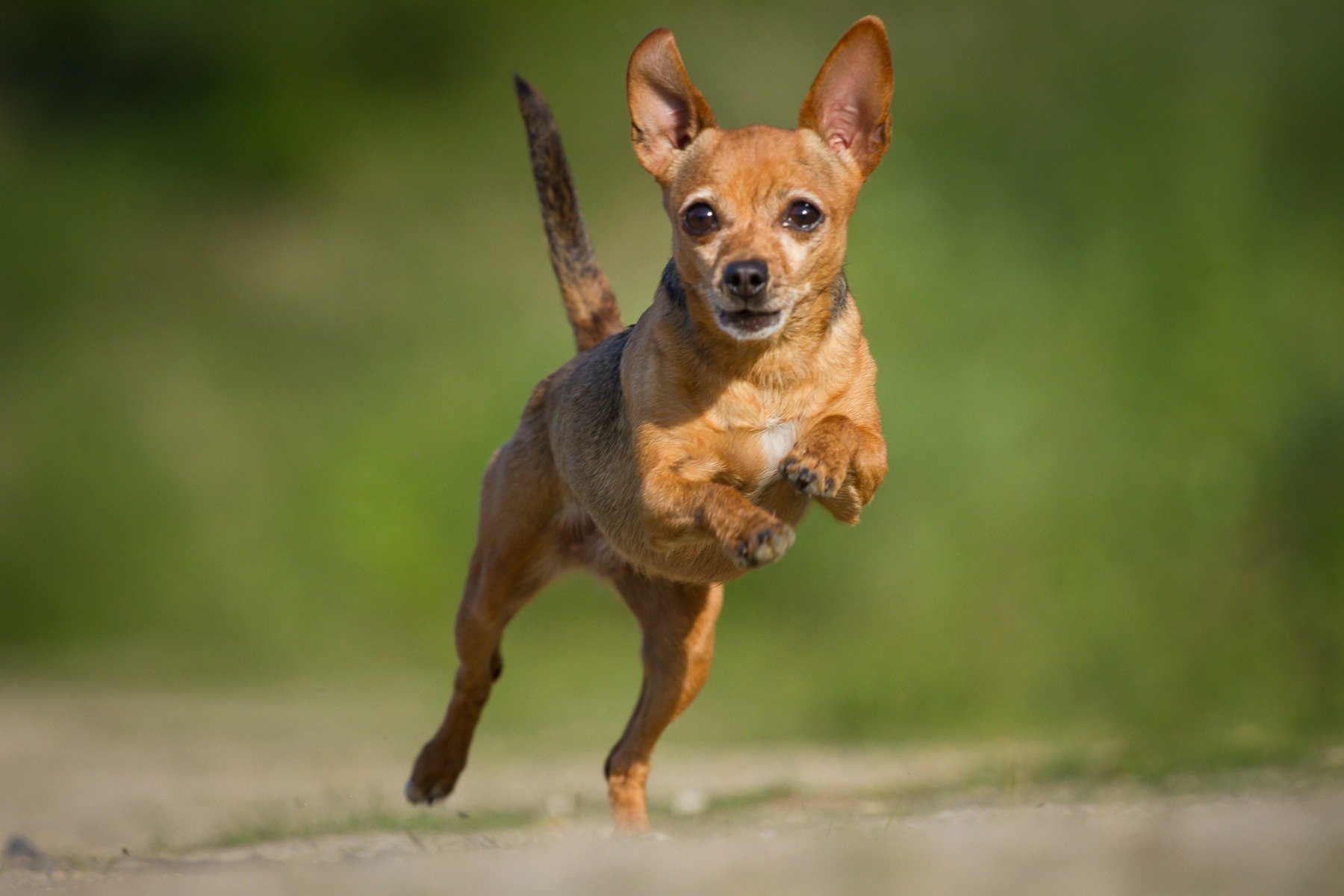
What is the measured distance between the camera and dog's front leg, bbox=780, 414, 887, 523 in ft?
14.5

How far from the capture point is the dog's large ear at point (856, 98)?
4855 millimetres

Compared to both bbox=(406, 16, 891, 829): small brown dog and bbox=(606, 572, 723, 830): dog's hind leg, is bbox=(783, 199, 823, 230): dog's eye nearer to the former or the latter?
bbox=(406, 16, 891, 829): small brown dog

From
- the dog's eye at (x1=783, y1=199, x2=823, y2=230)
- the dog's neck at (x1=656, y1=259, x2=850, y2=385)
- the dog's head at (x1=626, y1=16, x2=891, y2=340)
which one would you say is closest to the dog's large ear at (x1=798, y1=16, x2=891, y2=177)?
the dog's head at (x1=626, y1=16, x2=891, y2=340)

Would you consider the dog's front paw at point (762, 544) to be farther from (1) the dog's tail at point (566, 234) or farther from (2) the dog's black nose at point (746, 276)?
(1) the dog's tail at point (566, 234)

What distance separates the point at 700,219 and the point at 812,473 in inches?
34.6

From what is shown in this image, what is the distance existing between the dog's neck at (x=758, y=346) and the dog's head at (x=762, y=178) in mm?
32

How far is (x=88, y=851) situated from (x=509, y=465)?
8.03 feet

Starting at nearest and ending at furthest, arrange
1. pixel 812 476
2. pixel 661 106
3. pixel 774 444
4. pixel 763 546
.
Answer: pixel 763 546 → pixel 812 476 → pixel 774 444 → pixel 661 106

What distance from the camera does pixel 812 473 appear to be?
14.5 feet

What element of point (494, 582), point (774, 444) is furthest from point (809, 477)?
point (494, 582)

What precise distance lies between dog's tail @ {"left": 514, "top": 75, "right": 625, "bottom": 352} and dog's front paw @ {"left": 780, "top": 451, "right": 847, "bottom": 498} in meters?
1.90

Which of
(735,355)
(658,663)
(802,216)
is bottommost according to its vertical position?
(658,663)

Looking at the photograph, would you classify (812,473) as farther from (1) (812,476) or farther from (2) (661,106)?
(2) (661,106)

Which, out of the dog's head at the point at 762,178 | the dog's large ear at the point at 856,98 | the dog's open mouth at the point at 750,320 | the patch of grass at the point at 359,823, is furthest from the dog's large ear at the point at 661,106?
the patch of grass at the point at 359,823
